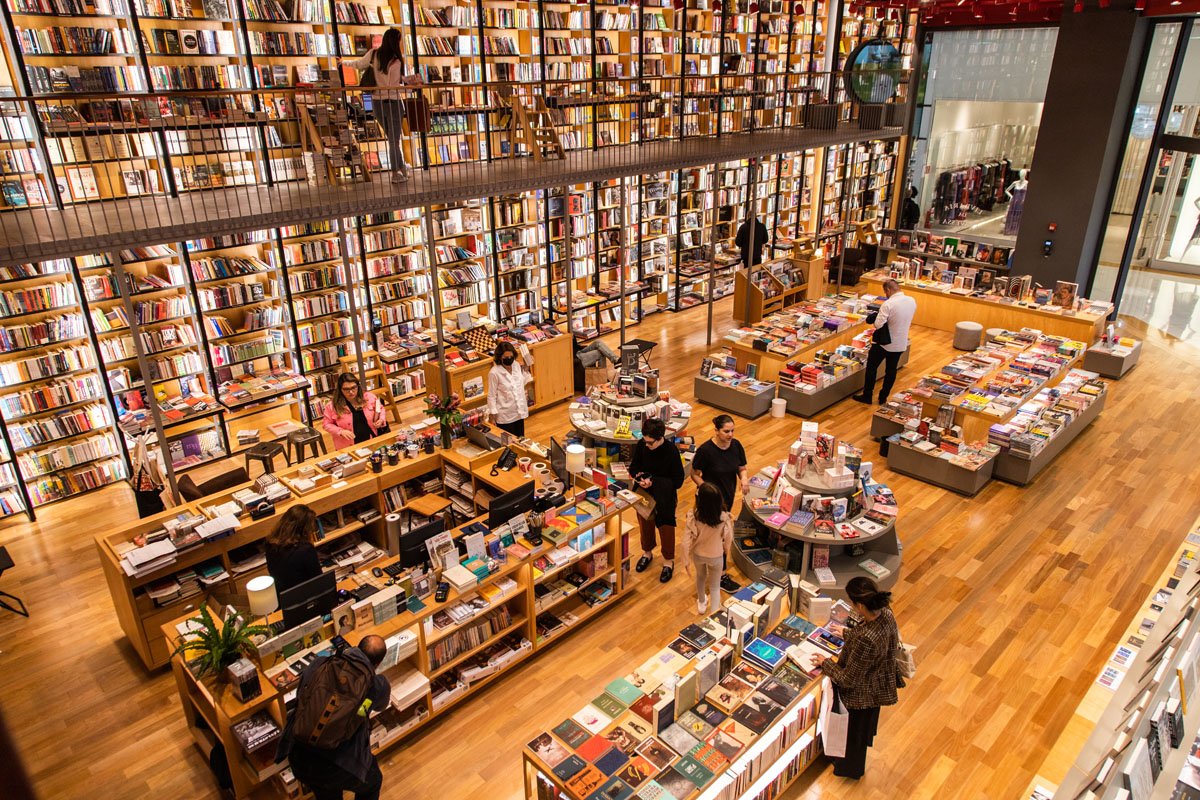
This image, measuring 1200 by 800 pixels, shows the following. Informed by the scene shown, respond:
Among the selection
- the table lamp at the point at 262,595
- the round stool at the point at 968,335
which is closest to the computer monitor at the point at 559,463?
the table lamp at the point at 262,595

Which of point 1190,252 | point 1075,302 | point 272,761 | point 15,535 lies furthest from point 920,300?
point 15,535

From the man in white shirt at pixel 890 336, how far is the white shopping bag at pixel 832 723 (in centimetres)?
608

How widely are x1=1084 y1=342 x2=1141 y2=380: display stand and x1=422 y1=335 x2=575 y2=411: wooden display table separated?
738cm

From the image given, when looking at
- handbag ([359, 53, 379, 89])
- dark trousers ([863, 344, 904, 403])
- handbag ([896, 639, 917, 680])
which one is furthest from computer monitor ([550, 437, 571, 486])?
dark trousers ([863, 344, 904, 403])

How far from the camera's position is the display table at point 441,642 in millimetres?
4801

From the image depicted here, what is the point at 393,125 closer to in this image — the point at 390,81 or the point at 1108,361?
the point at 390,81

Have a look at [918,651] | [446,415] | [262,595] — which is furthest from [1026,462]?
[262,595]

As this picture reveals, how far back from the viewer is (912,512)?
8.00m

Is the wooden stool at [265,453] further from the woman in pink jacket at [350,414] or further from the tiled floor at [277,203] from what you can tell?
the tiled floor at [277,203]

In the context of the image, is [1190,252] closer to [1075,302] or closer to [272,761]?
[1075,302]

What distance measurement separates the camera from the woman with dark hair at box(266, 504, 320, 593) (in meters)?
5.34

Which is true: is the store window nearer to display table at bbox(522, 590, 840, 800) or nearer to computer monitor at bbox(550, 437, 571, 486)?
computer monitor at bbox(550, 437, 571, 486)

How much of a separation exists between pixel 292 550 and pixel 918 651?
15.6 feet

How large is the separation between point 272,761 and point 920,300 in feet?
38.5
